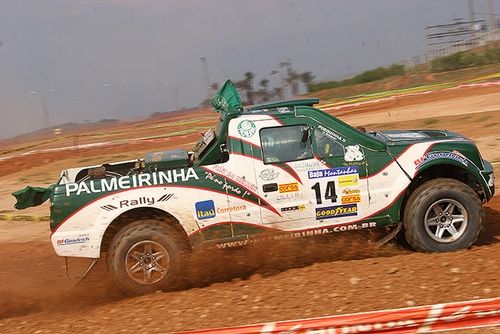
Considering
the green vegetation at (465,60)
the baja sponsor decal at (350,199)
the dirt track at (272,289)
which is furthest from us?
the green vegetation at (465,60)

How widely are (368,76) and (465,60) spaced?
35.6ft

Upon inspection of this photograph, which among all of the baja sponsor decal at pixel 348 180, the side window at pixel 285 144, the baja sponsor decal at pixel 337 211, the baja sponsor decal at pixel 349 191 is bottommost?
the baja sponsor decal at pixel 337 211

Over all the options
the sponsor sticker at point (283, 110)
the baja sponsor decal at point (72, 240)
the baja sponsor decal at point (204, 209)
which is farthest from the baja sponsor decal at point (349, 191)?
the baja sponsor decal at point (72, 240)

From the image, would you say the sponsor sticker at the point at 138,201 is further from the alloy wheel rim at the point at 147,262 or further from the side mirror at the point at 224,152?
the side mirror at the point at 224,152

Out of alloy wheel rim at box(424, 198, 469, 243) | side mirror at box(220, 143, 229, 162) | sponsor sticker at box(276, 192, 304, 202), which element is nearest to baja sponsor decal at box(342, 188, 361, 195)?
sponsor sticker at box(276, 192, 304, 202)

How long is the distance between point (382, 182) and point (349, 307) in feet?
5.96

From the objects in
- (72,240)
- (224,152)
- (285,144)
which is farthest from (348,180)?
(72,240)

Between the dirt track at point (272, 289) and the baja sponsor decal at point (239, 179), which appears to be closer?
the dirt track at point (272, 289)

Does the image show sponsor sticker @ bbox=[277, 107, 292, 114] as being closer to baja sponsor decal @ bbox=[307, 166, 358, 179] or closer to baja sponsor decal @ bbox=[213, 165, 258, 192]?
baja sponsor decal @ bbox=[307, 166, 358, 179]

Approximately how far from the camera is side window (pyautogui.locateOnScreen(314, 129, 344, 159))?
6328 mm

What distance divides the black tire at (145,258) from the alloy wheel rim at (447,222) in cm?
286

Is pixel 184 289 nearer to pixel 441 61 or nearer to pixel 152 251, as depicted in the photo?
pixel 152 251

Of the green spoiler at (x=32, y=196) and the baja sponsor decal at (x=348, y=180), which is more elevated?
the green spoiler at (x=32, y=196)

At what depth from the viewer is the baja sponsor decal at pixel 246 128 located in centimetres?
636
